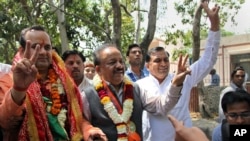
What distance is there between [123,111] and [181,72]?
0.57 m

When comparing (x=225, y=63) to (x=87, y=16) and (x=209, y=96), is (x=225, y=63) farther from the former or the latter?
(x=87, y=16)

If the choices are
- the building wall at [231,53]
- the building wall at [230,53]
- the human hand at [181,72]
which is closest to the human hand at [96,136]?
the human hand at [181,72]

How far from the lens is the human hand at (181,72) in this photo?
3262mm

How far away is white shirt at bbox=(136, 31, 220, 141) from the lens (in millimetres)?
3609

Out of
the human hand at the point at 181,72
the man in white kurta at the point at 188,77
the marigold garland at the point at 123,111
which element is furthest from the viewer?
the man in white kurta at the point at 188,77

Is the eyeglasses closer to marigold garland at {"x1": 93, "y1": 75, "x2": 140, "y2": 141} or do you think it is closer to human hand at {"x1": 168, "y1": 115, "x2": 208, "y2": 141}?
marigold garland at {"x1": 93, "y1": 75, "x2": 140, "y2": 141}

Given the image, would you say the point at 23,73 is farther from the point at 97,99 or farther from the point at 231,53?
the point at 231,53

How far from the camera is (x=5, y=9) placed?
43.1ft

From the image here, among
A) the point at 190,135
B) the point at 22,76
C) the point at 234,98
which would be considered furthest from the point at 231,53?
the point at 190,135

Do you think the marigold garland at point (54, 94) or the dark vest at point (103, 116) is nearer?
the marigold garland at point (54, 94)

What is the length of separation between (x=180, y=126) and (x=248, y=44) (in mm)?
17783

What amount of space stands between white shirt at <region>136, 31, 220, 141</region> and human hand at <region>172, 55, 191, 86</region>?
18.0 inches

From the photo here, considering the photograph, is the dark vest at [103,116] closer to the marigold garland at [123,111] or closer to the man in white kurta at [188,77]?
the marigold garland at [123,111]

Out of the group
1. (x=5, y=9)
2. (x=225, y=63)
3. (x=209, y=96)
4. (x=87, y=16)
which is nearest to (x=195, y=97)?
(x=209, y=96)
